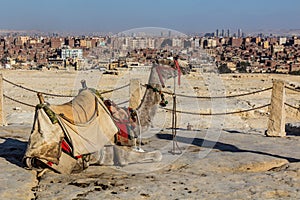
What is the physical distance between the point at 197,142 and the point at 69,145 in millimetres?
3552

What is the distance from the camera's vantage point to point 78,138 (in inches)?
278

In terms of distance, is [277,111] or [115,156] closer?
[115,156]

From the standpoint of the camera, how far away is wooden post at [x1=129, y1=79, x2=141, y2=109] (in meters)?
11.2

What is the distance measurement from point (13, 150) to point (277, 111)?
5.61 m

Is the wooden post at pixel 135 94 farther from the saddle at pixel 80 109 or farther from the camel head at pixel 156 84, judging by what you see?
the saddle at pixel 80 109

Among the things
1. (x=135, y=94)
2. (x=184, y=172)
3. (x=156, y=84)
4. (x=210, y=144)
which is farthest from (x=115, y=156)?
(x=135, y=94)

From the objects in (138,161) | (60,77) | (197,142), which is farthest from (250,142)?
(60,77)

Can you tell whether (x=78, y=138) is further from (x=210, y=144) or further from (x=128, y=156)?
(x=210, y=144)

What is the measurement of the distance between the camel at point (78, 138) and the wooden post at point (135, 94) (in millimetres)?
3008

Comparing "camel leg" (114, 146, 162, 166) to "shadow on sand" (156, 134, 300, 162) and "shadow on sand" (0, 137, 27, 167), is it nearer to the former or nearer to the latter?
"shadow on sand" (0, 137, 27, 167)

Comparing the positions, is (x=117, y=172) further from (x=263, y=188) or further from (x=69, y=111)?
(x=263, y=188)

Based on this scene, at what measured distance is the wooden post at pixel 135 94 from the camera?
1116 cm

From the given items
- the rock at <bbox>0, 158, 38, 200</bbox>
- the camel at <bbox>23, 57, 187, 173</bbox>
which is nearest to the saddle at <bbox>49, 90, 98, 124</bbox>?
Result: the camel at <bbox>23, 57, 187, 173</bbox>

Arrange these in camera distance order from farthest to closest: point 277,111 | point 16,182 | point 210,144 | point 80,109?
point 277,111 < point 210,144 < point 80,109 < point 16,182
